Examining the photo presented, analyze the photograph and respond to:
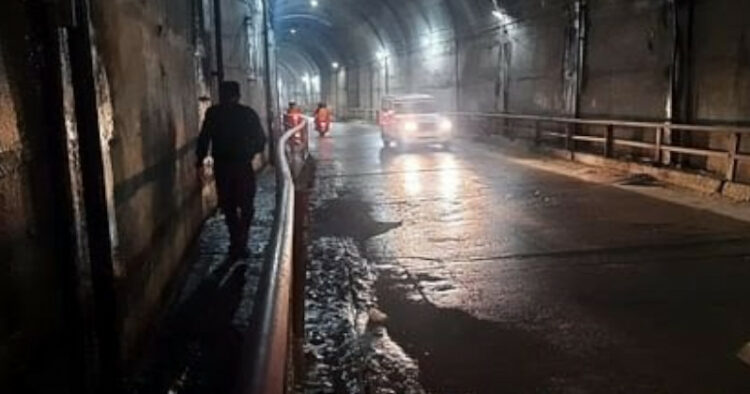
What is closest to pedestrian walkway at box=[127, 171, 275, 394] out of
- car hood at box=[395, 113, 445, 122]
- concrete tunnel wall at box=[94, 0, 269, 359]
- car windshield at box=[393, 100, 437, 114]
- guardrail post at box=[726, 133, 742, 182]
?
concrete tunnel wall at box=[94, 0, 269, 359]

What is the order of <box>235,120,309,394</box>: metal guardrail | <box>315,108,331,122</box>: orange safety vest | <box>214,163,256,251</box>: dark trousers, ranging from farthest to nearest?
<box>315,108,331,122</box>: orange safety vest, <box>214,163,256,251</box>: dark trousers, <box>235,120,309,394</box>: metal guardrail

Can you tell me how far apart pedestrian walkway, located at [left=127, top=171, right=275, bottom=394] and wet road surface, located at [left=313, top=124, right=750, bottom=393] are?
1.40 metres

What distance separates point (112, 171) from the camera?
187 inches

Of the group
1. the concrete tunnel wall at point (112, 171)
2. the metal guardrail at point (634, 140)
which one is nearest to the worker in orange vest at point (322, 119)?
the metal guardrail at point (634, 140)

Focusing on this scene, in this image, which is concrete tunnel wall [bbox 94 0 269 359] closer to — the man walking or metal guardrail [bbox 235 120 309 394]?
the man walking

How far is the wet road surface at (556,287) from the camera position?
193 inches

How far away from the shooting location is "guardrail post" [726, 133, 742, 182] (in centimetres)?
1225

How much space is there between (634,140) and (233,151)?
1198 cm

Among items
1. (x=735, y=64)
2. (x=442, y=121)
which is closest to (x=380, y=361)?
(x=735, y=64)

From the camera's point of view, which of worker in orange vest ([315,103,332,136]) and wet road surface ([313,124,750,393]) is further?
worker in orange vest ([315,103,332,136])

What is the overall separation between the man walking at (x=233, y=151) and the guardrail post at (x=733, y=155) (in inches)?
352

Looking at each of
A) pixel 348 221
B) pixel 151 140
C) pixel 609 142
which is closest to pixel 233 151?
pixel 151 140

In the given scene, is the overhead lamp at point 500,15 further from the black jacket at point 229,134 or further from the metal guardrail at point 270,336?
the metal guardrail at point 270,336

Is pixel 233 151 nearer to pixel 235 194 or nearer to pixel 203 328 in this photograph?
pixel 235 194
